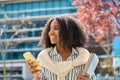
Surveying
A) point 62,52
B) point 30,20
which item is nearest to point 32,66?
point 62,52

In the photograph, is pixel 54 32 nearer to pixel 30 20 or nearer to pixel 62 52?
pixel 62 52

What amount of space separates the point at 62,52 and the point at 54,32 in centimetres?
13

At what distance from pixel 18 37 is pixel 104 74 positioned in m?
11.5

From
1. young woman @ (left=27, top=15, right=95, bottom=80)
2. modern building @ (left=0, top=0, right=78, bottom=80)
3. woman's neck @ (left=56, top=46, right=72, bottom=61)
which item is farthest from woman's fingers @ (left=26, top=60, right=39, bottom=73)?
modern building @ (left=0, top=0, right=78, bottom=80)

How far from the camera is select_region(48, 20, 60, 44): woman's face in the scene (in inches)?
101

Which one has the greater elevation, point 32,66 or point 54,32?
point 54,32

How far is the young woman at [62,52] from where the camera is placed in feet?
8.14

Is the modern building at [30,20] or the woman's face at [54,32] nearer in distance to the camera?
the woman's face at [54,32]

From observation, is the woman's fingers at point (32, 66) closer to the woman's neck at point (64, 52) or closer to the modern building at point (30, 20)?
the woman's neck at point (64, 52)

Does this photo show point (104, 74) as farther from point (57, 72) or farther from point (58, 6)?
point (57, 72)

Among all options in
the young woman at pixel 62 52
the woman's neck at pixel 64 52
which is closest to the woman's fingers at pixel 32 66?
the young woman at pixel 62 52

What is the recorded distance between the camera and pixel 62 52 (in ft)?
8.46

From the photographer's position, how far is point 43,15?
47.4 m

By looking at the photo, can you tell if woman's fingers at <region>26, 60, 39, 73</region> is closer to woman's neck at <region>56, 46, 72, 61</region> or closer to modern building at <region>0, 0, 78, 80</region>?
woman's neck at <region>56, 46, 72, 61</region>
